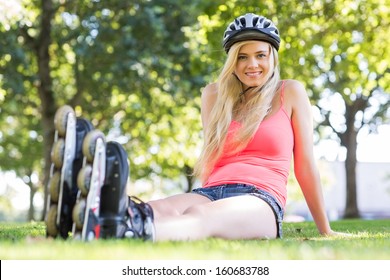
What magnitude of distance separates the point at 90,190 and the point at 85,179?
0.20 ft

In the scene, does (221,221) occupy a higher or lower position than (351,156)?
lower

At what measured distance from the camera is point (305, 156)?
4.91 meters

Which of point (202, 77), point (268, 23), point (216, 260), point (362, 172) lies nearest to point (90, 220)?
point (216, 260)

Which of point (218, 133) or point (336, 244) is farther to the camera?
point (218, 133)

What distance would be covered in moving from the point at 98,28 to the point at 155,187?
85.3 ft

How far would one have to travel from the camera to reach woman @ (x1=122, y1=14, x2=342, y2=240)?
14.8 ft

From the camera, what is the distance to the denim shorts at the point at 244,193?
4.50 meters

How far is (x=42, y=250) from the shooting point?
130 inches

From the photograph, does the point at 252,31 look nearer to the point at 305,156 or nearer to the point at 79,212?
the point at 305,156

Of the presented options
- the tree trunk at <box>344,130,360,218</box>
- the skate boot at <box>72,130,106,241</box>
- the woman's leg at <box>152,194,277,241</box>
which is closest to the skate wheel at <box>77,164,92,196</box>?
the skate boot at <box>72,130,106,241</box>

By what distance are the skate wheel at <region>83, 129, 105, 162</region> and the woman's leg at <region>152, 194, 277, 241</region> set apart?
52cm

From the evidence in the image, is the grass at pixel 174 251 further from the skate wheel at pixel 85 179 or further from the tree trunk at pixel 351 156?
the tree trunk at pixel 351 156

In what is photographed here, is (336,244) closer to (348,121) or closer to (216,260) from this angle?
(216,260)

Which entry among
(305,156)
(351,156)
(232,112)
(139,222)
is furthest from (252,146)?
(351,156)
